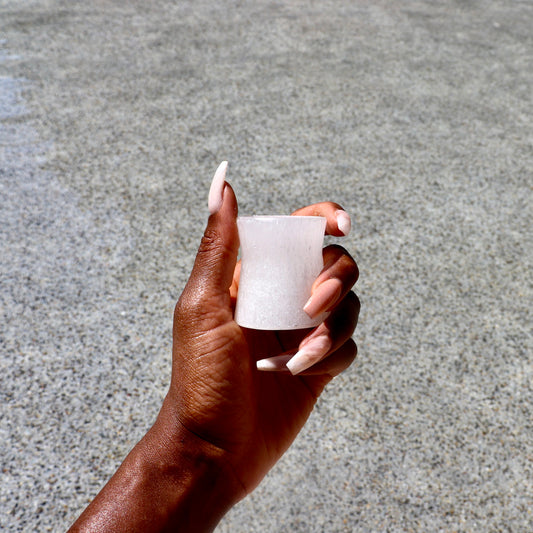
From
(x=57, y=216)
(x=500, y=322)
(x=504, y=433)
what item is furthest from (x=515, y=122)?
(x=57, y=216)

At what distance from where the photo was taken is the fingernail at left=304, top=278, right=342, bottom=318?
1062 mm

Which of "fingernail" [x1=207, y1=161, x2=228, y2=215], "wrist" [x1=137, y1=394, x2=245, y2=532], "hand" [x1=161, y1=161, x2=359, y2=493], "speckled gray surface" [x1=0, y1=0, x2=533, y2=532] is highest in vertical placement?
"fingernail" [x1=207, y1=161, x2=228, y2=215]

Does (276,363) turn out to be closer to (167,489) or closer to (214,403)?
(214,403)

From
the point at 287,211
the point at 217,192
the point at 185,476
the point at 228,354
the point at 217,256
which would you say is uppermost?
the point at 217,192

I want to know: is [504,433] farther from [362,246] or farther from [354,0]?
[354,0]

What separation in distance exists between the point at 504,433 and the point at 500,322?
0.54 m

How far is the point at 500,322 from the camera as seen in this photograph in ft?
8.00

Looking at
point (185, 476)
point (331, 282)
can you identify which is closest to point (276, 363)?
point (331, 282)

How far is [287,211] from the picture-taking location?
2918 millimetres

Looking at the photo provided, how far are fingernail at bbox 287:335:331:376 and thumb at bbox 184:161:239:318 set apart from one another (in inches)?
8.6

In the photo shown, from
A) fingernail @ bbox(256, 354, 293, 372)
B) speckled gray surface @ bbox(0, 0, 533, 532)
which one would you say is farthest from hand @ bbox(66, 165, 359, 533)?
speckled gray surface @ bbox(0, 0, 533, 532)

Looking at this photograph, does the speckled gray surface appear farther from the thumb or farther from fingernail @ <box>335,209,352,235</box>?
fingernail @ <box>335,209,352,235</box>

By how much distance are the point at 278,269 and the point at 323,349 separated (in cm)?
17

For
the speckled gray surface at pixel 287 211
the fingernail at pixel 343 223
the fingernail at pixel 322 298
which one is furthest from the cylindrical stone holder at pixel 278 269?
the speckled gray surface at pixel 287 211
